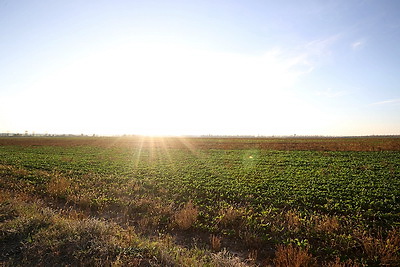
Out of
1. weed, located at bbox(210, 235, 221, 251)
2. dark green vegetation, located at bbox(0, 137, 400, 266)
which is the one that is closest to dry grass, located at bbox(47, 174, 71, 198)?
dark green vegetation, located at bbox(0, 137, 400, 266)

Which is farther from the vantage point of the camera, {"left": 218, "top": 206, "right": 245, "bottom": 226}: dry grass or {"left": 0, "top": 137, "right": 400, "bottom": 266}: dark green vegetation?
{"left": 218, "top": 206, "right": 245, "bottom": 226}: dry grass

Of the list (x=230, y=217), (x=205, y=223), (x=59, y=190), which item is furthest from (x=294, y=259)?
(x=59, y=190)

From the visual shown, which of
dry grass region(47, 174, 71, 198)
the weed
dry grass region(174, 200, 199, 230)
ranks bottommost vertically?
the weed

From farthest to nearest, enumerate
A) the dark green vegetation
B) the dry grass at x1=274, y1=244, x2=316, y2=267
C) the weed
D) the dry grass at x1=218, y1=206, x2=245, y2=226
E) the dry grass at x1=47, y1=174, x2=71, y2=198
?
the dry grass at x1=47, y1=174, x2=71, y2=198 → the dry grass at x1=218, y1=206, x2=245, y2=226 → the weed → the dry grass at x1=274, y1=244, x2=316, y2=267 → the dark green vegetation

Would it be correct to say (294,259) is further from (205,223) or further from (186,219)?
(186,219)

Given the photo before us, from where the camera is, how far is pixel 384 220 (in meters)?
9.27

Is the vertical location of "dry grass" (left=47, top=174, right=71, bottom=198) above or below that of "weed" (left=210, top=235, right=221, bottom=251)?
above

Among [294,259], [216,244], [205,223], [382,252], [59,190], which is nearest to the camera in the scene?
[294,259]

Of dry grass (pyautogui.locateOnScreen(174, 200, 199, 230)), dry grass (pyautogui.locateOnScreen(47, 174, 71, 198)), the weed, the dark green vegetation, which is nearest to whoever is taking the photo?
the dark green vegetation

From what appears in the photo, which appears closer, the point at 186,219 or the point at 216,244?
the point at 216,244

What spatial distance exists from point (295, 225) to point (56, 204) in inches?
489

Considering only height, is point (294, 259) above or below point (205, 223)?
above

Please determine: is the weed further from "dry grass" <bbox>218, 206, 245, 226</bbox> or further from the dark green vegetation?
"dry grass" <bbox>218, 206, 245, 226</bbox>

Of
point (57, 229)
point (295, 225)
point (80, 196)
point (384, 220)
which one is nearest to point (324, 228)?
point (295, 225)
